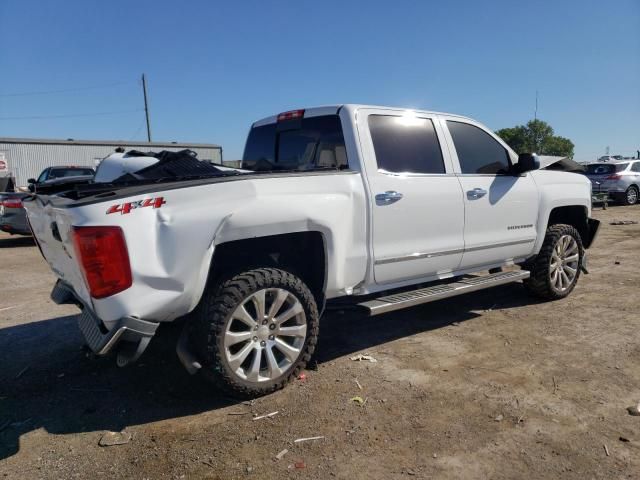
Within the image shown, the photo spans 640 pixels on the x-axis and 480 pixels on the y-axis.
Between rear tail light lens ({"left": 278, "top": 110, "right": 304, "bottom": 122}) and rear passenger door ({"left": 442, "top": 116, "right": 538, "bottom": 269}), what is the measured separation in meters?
1.35

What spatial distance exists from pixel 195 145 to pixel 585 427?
98.3ft

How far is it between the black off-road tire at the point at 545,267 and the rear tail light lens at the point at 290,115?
3089mm

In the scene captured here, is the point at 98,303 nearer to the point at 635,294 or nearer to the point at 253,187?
the point at 253,187

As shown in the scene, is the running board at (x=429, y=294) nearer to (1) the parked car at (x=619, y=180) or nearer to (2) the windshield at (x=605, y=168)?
(1) the parked car at (x=619, y=180)

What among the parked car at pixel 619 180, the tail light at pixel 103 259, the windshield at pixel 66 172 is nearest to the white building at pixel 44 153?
the windshield at pixel 66 172

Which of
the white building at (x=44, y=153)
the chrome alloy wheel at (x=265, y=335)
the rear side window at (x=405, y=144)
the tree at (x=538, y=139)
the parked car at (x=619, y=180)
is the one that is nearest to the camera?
the chrome alloy wheel at (x=265, y=335)

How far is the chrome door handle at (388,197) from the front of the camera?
3727 millimetres

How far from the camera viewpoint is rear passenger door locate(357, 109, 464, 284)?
3.80 m

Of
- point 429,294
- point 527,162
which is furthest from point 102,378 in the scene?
point 527,162

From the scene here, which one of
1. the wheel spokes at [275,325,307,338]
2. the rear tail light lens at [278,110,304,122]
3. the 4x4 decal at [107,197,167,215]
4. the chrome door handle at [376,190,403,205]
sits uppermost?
the rear tail light lens at [278,110,304,122]

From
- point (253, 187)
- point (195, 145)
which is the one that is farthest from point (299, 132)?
point (195, 145)

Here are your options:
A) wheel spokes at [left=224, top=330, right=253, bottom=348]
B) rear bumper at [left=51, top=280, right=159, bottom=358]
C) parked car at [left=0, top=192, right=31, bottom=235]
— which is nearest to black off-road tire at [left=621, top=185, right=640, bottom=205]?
wheel spokes at [left=224, top=330, right=253, bottom=348]

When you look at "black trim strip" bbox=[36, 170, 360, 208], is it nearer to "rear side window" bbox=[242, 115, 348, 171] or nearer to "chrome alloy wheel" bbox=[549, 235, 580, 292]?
"rear side window" bbox=[242, 115, 348, 171]

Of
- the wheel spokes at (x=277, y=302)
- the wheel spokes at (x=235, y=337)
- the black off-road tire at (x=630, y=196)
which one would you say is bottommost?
the black off-road tire at (x=630, y=196)
